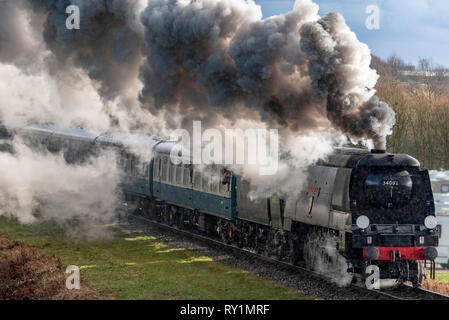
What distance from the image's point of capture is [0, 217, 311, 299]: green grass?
47.3 ft

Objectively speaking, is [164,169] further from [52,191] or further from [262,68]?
[262,68]

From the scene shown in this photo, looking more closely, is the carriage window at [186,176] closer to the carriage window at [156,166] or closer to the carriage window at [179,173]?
the carriage window at [179,173]

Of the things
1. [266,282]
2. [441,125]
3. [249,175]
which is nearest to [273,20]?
[249,175]

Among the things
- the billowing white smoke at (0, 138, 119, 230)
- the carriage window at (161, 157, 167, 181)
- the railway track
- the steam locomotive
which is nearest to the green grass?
the railway track

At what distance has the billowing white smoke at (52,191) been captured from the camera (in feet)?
84.5

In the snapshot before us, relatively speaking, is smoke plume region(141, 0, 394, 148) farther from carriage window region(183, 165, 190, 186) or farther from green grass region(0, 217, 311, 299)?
green grass region(0, 217, 311, 299)

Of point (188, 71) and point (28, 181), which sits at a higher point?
point (188, 71)

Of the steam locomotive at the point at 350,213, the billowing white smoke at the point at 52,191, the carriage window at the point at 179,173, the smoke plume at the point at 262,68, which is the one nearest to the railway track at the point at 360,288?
the steam locomotive at the point at 350,213

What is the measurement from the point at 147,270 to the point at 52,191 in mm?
11406

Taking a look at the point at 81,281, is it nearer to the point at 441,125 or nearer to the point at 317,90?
the point at 317,90

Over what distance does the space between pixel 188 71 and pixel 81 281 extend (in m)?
6.84

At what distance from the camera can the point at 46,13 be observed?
77.9 feet
